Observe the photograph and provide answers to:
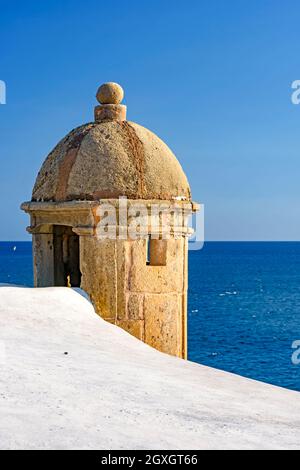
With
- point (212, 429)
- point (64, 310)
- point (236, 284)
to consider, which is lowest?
point (236, 284)

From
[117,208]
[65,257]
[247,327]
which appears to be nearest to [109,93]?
[117,208]

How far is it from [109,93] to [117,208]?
1.47 m

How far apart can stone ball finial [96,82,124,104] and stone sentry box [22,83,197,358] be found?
0.04ft

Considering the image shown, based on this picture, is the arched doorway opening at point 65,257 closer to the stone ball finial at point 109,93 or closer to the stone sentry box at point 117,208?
the stone sentry box at point 117,208

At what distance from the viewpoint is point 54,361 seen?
4.54 meters

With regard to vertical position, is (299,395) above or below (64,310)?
below

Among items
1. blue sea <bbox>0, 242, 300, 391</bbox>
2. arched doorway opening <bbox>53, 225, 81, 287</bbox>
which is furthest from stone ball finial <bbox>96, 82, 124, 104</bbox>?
blue sea <bbox>0, 242, 300, 391</bbox>

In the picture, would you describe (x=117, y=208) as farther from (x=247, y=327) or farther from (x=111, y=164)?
(x=247, y=327)

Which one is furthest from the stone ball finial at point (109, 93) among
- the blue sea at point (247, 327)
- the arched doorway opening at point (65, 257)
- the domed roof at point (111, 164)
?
the blue sea at point (247, 327)

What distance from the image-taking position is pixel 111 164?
681 centimetres

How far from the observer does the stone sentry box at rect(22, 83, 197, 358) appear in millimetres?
6773

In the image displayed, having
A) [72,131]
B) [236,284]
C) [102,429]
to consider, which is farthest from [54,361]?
[236,284]

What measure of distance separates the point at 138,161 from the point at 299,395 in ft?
10.5

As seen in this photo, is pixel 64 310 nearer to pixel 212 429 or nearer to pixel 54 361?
pixel 54 361
